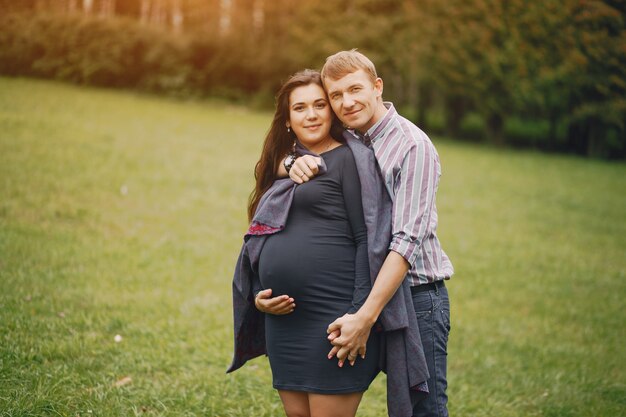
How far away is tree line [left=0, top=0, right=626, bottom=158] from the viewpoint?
64.1 feet

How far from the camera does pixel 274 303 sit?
8.69 feet

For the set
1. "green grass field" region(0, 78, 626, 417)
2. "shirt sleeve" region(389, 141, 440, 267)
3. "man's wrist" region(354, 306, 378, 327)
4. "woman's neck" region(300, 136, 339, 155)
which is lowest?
"green grass field" region(0, 78, 626, 417)

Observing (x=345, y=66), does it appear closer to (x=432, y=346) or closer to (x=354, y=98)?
(x=354, y=98)

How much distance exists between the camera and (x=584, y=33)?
1888cm

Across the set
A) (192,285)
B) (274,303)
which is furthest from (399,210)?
(192,285)

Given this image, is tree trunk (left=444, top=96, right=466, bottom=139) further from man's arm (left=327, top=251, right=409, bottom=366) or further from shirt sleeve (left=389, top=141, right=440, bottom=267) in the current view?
man's arm (left=327, top=251, right=409, bottom=366)

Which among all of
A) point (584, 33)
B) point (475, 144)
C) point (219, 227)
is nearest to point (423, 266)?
point (219, 227)

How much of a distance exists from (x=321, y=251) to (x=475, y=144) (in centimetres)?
2195

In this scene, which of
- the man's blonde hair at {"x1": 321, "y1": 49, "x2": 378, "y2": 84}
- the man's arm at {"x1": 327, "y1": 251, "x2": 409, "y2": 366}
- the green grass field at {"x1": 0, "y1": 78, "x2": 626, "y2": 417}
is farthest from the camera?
the green grass field at {"x1": 0, "y1": 78, "x2": 626, "y2": 417}

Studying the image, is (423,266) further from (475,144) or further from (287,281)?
(475,144)

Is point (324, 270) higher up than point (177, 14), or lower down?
lower down

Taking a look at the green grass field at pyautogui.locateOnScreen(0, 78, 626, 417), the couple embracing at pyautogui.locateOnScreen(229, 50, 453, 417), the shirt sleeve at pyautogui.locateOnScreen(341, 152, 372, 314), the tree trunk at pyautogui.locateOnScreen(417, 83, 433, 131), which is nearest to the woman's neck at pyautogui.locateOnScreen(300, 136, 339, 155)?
the couple embracing at pyautogui.locateOnScreen(229, 50, 453, 417)

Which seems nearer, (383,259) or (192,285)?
(383,259)

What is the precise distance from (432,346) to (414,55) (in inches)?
865
